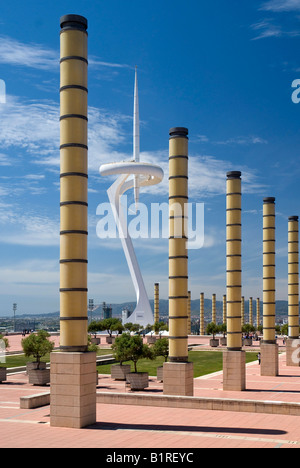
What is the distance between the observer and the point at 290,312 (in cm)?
4434

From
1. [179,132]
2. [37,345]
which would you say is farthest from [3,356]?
[179,132]

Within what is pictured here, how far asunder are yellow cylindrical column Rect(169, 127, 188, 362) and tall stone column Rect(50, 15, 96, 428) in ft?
23.0

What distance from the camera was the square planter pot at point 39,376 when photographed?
3191cm

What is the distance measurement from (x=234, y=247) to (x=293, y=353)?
51.8 ft

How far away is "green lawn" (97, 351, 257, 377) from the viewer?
128ft

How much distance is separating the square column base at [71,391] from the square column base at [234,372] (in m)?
12.4

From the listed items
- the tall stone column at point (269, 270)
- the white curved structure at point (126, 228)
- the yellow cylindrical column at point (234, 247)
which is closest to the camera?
the yellow cylindrical column at point (234, 247)

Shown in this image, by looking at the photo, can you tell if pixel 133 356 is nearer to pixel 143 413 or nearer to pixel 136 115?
pixel 143 413

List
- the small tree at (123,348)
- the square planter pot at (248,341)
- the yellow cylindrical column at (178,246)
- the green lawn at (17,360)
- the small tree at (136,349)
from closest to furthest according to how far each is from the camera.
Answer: the yellow cylindrical column at (178,246)
the small tree at (136,349)
the small tree at (123,348)
the green lawn at (17,360)
the square planter pot at (248,341)

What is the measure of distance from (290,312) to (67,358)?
28767 mm

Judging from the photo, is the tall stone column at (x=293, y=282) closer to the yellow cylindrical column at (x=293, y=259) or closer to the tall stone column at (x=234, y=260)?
the yellow cylindrical column at (x=293, y=259)

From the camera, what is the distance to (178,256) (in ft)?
86.1

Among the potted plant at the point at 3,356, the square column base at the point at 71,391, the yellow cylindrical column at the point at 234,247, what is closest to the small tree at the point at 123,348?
the yellow cylindrical column at the point at 234,247
